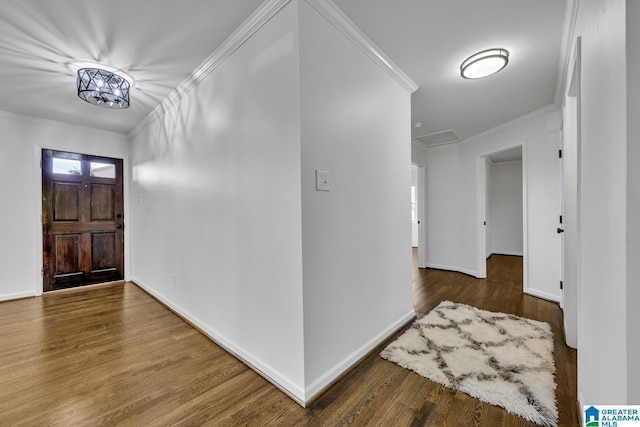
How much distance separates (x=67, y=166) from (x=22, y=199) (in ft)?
2.21

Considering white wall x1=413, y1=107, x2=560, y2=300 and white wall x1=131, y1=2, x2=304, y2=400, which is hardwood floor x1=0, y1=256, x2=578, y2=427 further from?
white wall x1=413, y1=107, x2=560, y2=300

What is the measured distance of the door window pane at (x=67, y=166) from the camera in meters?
3.74

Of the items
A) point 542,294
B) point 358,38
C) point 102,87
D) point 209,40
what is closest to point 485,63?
point 358,38

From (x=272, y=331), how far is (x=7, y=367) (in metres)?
2.01

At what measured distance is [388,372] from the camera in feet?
5.90

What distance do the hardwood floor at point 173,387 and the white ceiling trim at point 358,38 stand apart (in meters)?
2.37

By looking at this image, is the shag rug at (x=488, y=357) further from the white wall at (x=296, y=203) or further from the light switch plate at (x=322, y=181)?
the light switch plate at (x=322, y=181)

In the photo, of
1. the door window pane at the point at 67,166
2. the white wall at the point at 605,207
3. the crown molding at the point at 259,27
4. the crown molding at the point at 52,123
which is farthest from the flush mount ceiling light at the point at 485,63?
the door window pane at the point at 67,166

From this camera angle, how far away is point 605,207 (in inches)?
34.4

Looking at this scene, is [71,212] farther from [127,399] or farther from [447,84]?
[447,84]

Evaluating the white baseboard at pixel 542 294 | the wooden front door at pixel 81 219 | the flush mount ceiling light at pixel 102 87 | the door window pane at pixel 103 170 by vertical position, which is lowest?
the white baseboard at pixel 542 294

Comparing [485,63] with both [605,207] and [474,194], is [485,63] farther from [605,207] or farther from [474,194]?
[474,194]

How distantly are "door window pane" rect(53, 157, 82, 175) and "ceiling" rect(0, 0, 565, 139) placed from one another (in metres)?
1.01

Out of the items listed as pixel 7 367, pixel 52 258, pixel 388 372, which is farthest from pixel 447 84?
pixel 52 258
